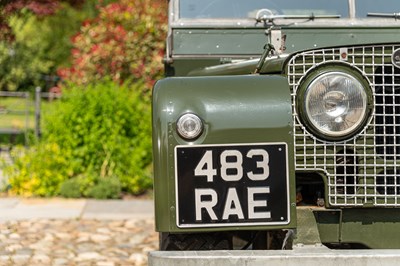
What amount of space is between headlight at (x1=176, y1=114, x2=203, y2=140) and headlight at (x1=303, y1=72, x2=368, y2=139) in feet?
1.70

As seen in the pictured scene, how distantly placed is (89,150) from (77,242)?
2.72 metres

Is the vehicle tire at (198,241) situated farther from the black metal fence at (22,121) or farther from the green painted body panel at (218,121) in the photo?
the black metal fence at (22,121)

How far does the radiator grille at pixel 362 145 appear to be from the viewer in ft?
12.2

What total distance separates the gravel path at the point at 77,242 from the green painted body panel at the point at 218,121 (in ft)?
8.87

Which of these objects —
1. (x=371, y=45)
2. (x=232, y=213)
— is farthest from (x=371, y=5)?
(x=232, y=213)

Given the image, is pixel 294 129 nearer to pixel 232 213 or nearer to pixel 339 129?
pixel 339 129

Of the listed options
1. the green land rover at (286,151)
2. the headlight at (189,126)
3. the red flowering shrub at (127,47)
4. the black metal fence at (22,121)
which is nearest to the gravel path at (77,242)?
the green land rover at (286,151)

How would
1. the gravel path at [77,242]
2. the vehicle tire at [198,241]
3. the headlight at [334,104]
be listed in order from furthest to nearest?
the gravel path at [77,242] < the vehicle tire at [198,241] < the headlight at [334,104]

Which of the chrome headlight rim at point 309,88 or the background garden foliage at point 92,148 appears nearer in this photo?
the chrome headlight rim at point 309,88

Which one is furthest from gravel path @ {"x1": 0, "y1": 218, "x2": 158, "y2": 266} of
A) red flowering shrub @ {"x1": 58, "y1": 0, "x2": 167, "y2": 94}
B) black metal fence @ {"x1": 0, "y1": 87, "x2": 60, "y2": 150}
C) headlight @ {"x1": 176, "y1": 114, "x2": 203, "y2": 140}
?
red flowering shrub @ {"x1": 58, "y1": 0, "x2": 167, "y2": 94}

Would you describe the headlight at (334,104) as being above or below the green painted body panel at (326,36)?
below

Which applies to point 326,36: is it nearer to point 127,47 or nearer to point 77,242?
point 77,242

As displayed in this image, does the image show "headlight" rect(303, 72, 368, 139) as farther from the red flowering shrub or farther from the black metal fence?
the red flowering shrub

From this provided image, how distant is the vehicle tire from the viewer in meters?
3.83
